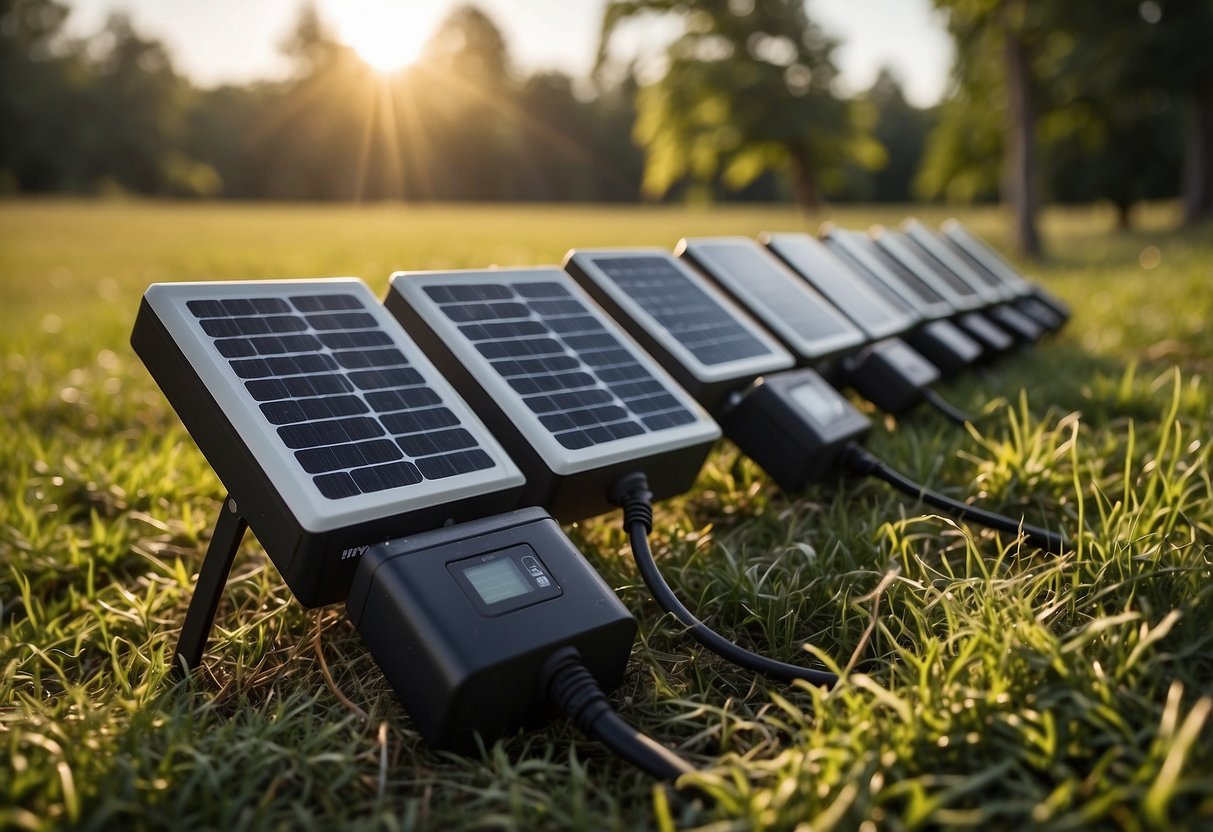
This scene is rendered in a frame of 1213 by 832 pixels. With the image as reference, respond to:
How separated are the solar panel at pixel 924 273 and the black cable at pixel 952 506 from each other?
79.4 inches

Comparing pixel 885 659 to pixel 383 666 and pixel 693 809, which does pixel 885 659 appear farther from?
pixel 383 666

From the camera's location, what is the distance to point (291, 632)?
6.00 ft

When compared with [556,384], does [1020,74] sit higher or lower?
higher

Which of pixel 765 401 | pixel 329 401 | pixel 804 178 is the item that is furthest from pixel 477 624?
pixel 804 178

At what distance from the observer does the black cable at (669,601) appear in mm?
1498

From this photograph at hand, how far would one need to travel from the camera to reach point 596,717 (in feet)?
4.29

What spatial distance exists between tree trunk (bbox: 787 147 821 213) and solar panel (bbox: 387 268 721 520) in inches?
999

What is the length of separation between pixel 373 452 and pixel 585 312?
34.5 inches

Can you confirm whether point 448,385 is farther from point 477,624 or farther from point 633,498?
point 477,624

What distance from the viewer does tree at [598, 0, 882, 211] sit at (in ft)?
74.7

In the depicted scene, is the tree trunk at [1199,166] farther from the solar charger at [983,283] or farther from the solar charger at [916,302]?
the solar charger at [916,302]

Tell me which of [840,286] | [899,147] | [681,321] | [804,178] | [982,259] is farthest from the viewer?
[899,147]

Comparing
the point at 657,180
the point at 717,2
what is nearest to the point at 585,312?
the point at 657,180

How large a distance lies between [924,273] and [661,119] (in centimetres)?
1977
